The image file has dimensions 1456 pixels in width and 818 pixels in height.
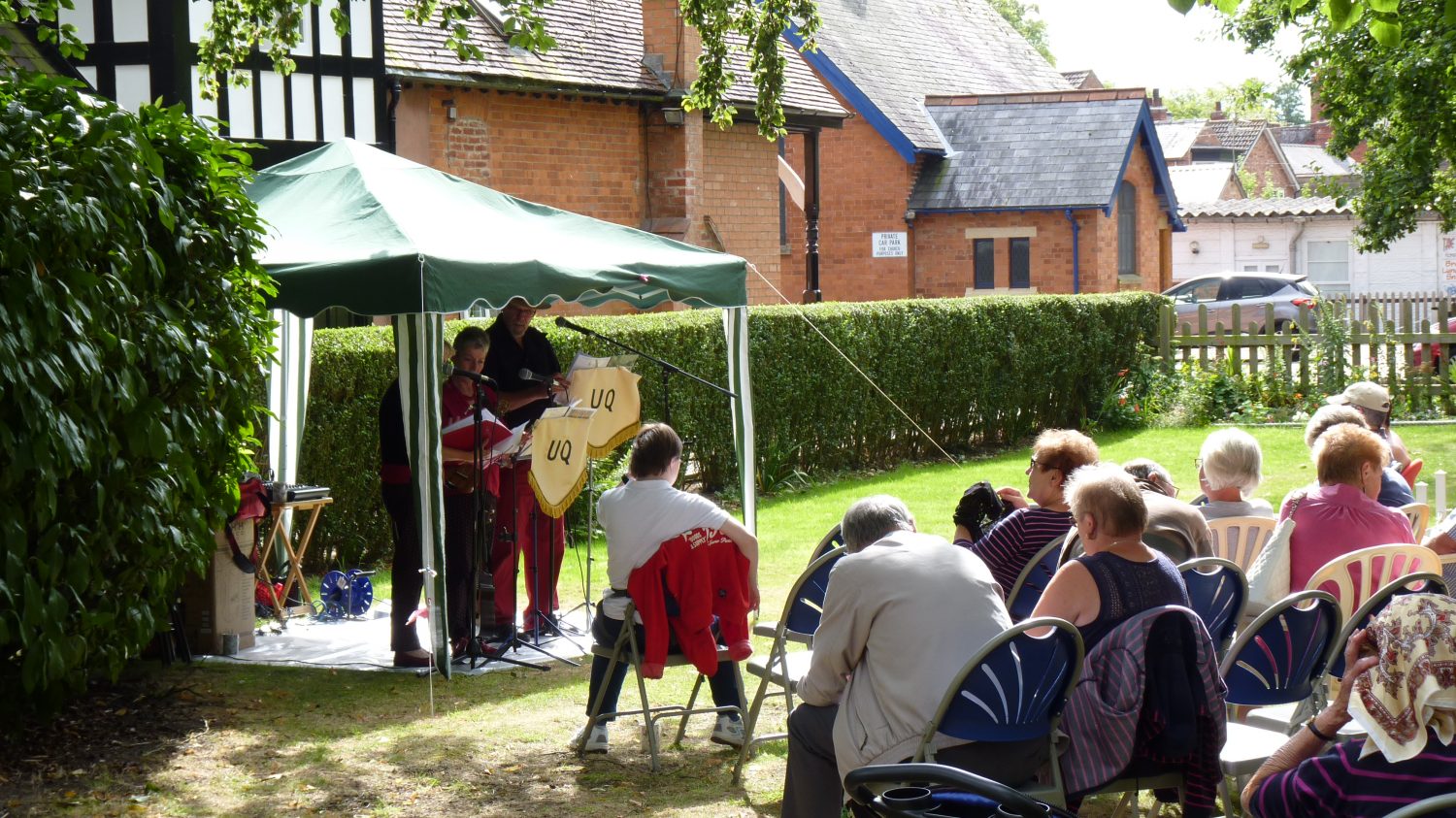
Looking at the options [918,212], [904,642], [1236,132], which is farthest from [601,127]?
[1236,132]

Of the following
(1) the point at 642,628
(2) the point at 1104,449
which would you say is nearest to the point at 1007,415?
(2) the point at 1104,449

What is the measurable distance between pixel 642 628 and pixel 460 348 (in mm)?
2403

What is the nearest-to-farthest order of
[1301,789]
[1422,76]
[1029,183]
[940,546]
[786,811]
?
[1301,789] → [940,546] → [786,811] → [1422,76] → [1029,183]

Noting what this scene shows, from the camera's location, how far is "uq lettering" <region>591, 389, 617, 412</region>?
8359 mm

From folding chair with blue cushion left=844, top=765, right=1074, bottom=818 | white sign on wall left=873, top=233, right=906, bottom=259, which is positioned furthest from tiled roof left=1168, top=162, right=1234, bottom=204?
folding chair with blue cushion left=844, top=765, right=1074, bottom=818

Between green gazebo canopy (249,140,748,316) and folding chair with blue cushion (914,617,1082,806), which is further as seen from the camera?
green gazebo canopy (249,140,748,316)

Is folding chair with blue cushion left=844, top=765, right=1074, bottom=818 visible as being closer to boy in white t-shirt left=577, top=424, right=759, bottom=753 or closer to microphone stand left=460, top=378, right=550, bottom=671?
boy in white t-shirt left=577, top=424, right=759, bottom=753

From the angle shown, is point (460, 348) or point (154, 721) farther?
point (460, 348)

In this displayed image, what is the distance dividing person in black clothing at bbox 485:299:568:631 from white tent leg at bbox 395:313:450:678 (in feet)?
3.18

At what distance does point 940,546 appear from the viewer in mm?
4387

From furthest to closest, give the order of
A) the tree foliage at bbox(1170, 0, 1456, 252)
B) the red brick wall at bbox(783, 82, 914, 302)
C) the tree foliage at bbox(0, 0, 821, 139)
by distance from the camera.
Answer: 1. the red brick wall at bbox(783, 82, 914, 302)
2. the tree foliage at bbox(1170, 0, 1456, 252)
3. the tree foliage at bbox(0, 0, 821, 139)

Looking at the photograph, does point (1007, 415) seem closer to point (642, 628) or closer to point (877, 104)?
point (642, 628)

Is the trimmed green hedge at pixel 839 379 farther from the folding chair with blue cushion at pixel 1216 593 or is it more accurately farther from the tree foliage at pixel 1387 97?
the folding chair with blue cushion at pixel 1216 593

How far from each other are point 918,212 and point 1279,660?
2604cm
